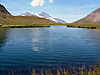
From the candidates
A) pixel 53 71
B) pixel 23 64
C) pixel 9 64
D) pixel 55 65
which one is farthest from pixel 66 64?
pixel 9 64

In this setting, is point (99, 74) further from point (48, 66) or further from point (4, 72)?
point (4, 72)

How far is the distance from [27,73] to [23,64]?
111 inches

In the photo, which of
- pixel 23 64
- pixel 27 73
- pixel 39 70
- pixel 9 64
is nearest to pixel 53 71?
pixel 39 70

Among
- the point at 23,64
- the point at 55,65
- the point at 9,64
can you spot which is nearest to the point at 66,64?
the point at 55,65

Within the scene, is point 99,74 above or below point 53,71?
above

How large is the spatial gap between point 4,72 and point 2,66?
76.2 inches

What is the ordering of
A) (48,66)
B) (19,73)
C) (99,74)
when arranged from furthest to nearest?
(48,66) < (19,73) < (99,74)

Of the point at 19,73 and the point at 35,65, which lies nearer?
the point at 19,73

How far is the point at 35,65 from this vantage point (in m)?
15.0

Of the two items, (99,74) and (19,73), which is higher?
(99,74)

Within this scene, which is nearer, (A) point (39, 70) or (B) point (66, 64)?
(A) point (39, 70)

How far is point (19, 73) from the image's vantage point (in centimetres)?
1267

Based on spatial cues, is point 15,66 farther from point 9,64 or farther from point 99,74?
point 99,74

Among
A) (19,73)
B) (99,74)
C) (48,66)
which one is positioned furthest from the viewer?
(48,66)
